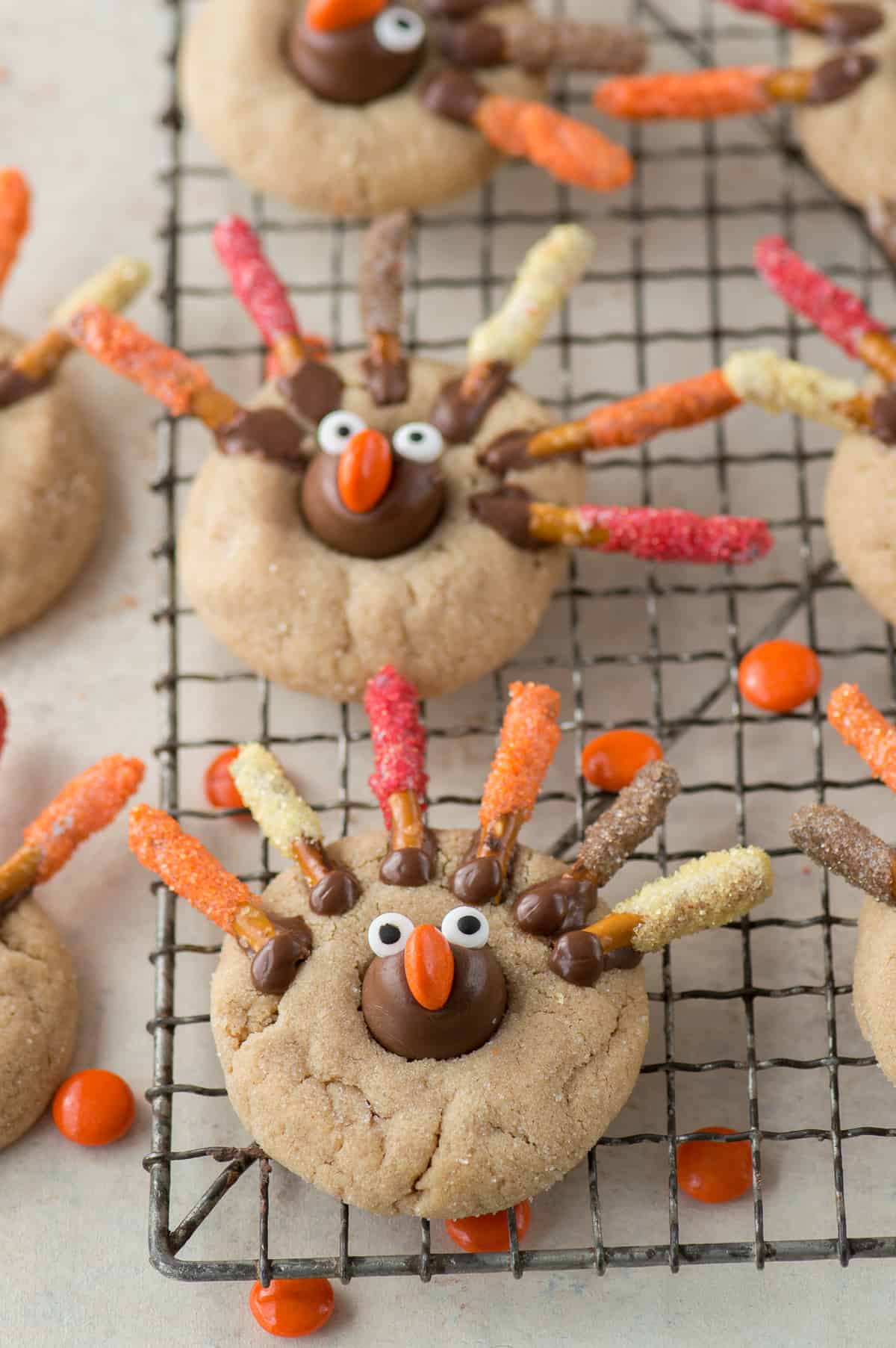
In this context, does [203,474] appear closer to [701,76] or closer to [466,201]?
[466,201]

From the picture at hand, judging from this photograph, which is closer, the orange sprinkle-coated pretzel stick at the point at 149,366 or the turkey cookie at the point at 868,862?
the turkey cookie at the point at 868,862

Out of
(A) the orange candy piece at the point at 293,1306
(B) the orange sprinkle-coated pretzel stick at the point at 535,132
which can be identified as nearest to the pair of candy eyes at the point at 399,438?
(B) the orange sprinkle-coated pretzel stick at the point at 535,132

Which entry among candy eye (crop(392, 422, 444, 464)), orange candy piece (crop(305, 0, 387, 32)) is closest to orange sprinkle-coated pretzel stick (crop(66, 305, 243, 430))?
candy eye (crop(392, 422, 444, 464))

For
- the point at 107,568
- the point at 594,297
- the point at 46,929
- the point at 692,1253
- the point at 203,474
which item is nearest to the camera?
the point at 692,1253

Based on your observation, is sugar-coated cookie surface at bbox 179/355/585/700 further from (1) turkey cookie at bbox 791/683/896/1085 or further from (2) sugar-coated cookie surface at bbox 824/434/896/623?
(1) turkey cookie at bbox 791/683/896/1085

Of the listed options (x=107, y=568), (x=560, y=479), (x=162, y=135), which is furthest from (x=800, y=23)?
(x=107, y=568)

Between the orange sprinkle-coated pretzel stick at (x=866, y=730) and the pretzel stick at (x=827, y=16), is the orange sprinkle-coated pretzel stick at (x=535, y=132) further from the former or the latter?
the orange sprinkle-coated pretzel stick at (x=866, y=730)
